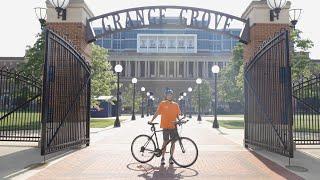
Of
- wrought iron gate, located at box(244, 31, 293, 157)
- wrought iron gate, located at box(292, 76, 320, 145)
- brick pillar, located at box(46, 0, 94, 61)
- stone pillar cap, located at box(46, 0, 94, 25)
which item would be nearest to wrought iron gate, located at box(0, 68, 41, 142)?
brick pillar, located at box(46, 0, 94, 61)

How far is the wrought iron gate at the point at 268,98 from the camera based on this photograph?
10.9m

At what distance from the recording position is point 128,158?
11.3 metres

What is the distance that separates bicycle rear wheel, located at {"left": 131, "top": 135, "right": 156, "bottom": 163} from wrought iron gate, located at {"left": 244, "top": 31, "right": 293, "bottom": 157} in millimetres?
3404

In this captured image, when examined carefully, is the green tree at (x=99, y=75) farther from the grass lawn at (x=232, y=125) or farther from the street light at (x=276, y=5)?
the street light at (x=276, y=5)

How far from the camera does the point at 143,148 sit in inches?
406

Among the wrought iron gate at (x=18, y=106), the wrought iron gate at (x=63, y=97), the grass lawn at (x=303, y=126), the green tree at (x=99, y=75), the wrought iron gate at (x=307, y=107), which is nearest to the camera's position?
the wrought iron gate at (x=63, y=97)

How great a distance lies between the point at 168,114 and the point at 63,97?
13.5ft

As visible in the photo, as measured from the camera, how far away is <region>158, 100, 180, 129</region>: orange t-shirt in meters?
10.0

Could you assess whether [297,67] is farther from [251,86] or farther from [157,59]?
[157,59]

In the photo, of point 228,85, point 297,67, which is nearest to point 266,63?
point 297,67

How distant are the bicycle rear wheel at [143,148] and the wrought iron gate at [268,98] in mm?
3404

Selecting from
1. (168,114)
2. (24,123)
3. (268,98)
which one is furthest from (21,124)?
(268,98)

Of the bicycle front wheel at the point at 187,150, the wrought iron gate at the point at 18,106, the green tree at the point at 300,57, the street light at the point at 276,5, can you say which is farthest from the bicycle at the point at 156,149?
the green tree at the point at 300,57

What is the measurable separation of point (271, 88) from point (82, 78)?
637 cm
